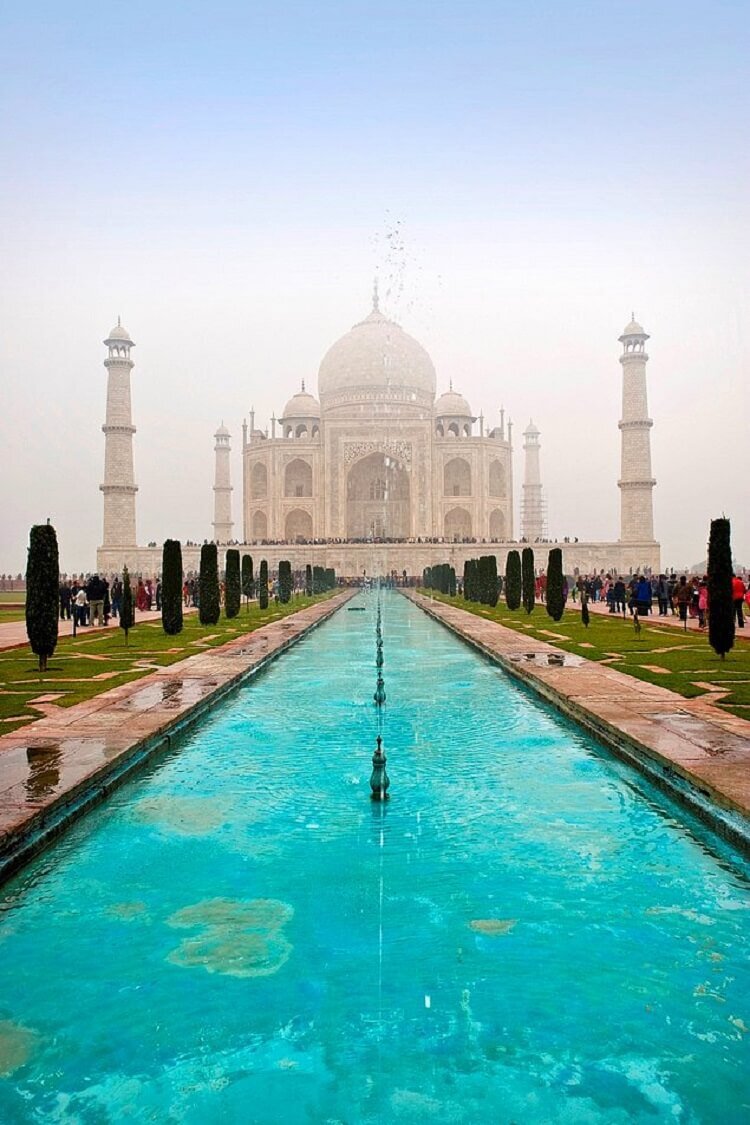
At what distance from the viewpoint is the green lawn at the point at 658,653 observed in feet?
24.6

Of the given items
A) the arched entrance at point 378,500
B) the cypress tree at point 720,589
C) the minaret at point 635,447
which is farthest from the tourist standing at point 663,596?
the arched entrance at point 378,500

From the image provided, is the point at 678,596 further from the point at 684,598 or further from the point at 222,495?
the point at 222,495

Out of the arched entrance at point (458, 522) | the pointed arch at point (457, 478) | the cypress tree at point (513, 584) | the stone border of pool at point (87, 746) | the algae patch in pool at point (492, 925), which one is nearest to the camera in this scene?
the algae patch in pool at point (492, 925)

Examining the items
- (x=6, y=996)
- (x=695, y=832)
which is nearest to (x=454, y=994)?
(x=6, y=996)

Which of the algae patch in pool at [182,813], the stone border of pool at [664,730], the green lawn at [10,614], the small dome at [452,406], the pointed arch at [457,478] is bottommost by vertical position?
the algae patch in pool at [182,813]

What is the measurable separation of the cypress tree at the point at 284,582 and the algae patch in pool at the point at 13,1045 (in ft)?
73.5

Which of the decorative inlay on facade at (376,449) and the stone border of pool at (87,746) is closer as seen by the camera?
the stone border of pool at (87,746)

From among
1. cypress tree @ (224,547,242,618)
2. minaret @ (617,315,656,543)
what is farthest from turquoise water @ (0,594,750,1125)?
minaret @ (617,315,656,543)

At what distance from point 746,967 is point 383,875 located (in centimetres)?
124

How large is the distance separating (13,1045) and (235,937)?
74 centimetres

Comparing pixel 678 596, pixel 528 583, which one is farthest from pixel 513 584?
pixel 678 596

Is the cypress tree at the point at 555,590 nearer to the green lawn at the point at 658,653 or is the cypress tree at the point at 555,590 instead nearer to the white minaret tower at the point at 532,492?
the green lawn at the point at 658,653

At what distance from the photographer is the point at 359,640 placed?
12836 mm

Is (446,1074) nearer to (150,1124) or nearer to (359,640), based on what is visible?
(150,1124)
